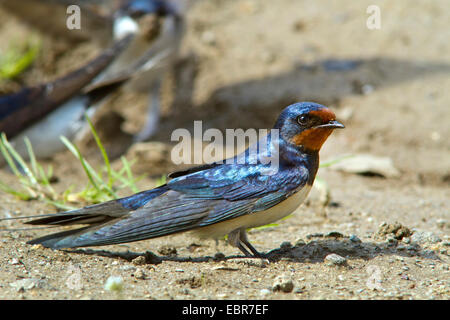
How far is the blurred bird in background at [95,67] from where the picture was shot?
12.5 ft

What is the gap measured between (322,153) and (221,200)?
2.10m

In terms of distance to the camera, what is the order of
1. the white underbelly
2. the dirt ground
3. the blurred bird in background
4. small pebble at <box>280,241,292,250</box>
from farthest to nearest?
the blurred bird in background, small pebble at <box>280,241,292,250</box>, the white underbelly, the dirt ground

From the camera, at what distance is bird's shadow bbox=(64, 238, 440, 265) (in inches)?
95.8

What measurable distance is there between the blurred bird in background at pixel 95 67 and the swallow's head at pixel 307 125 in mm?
1820

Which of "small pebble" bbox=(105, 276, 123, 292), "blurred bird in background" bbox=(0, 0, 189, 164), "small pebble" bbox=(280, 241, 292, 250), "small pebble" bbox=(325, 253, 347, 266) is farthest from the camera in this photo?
"blurred bird in background" bbox=(0, 0, 189, 164)

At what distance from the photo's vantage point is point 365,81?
499 cm

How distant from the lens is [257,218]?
7.95 feet

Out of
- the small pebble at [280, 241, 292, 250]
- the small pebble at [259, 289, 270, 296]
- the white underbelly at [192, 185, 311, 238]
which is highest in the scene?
the white underbelly at [192, 185, 311, 238]

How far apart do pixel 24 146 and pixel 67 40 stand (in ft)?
7.44

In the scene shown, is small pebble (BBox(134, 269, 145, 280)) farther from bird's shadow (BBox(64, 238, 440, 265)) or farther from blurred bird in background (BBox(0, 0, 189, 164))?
blurred bird in background (BBox(0, 0, 189, 164))

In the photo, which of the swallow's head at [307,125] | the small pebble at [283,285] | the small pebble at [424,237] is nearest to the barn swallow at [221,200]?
the swallow's head at [307,125]

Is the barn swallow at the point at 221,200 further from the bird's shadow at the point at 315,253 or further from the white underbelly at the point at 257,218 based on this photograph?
the bird's shadow at the point at 315,253

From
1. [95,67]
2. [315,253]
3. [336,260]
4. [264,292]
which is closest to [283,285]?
[264,292]

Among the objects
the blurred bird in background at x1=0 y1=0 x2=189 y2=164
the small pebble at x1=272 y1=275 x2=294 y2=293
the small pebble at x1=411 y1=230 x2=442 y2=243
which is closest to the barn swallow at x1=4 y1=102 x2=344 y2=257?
the small pebble at x1=272 y1=275 x2=294 y2=293
